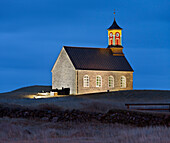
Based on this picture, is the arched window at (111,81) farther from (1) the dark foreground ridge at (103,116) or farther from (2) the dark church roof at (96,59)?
(1) the dark foreground ridge at (103,116)

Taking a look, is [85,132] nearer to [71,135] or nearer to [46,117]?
[71,135]

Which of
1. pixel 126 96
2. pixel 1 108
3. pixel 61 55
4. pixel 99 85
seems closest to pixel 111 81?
pixel 99 85

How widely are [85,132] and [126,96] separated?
23.2 metres

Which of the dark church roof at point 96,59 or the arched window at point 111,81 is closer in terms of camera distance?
the dark church roof at point 96,59

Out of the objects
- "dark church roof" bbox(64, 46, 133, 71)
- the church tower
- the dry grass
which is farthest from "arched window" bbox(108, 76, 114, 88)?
the dry grass

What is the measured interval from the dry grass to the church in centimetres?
2747

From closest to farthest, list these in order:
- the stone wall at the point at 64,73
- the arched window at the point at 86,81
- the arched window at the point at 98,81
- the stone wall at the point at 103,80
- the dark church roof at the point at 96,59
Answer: the stone wall at the point at 103,80
the stone wall at the point at 64,73
the arched window at the point at 86,81
the dark church roof at the point at 96,59
the arched window at the point at 98,81

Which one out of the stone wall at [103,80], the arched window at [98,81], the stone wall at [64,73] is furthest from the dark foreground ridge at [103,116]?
the arched window at [98,81]

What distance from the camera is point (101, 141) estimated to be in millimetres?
16062

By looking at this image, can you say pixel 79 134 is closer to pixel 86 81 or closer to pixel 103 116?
pixel 103 116

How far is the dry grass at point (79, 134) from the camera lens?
16297 millimetres

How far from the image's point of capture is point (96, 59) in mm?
54719

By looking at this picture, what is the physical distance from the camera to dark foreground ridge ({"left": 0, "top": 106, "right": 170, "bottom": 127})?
947 inches

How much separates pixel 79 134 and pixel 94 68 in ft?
111
